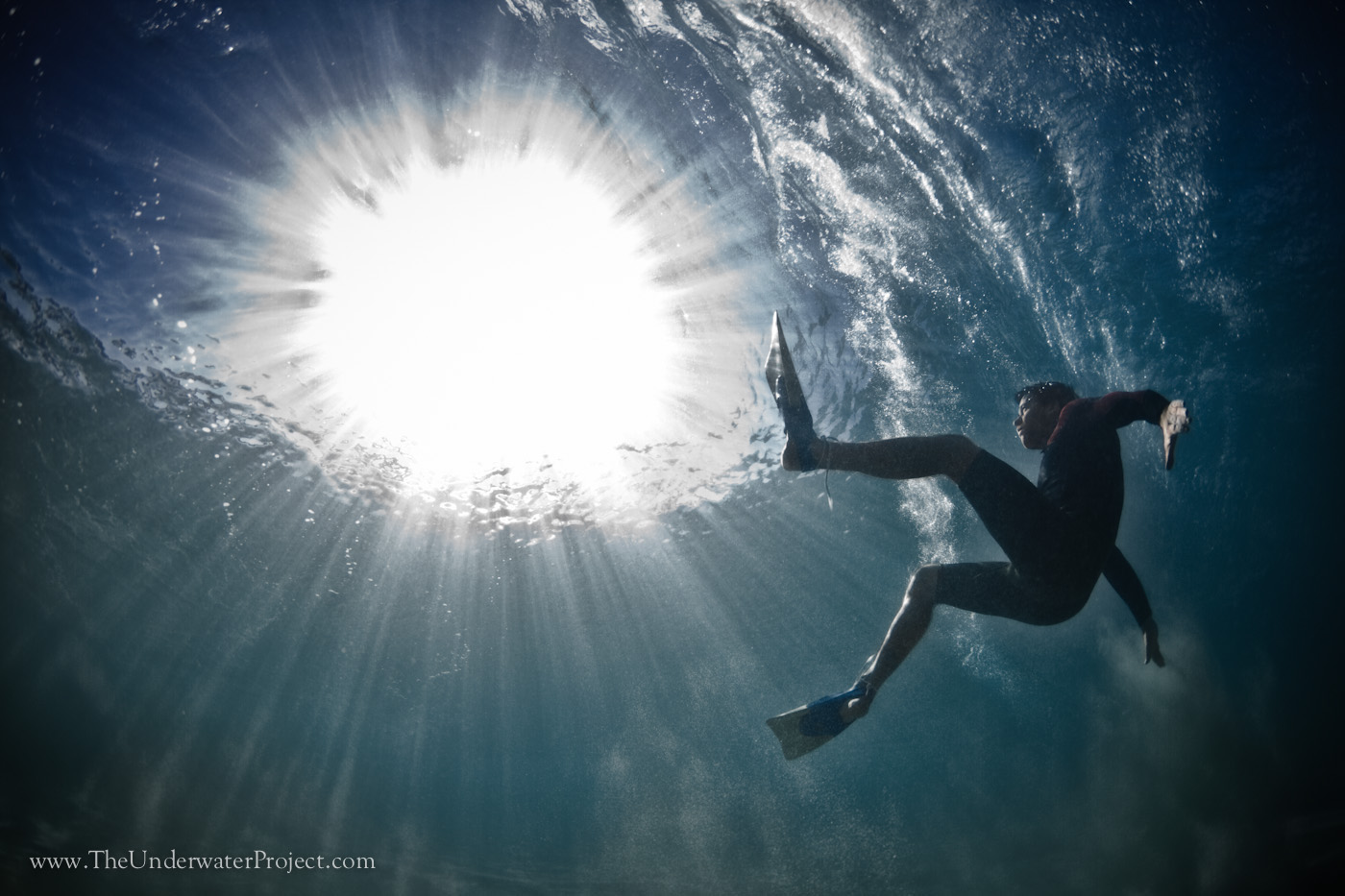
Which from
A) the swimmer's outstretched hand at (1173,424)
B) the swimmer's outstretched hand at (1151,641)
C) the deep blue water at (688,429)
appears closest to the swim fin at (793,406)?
the swimmer's outstretched hand at (1173,424)

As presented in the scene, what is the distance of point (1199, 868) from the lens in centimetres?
1650

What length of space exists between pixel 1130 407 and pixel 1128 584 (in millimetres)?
1828

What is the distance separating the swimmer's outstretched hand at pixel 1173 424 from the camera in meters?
2.82

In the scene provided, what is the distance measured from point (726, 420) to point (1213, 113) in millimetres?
8276

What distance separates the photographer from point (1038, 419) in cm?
388

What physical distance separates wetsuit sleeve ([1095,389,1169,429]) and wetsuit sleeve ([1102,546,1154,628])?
1395 millimetres

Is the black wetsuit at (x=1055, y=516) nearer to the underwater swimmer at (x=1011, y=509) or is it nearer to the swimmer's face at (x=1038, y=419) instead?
the underwater swimmer at (x=1011, y=509)

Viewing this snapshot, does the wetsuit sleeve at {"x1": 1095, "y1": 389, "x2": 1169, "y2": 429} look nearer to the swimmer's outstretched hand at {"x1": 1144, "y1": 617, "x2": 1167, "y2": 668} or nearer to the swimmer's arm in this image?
the swimmer's arm

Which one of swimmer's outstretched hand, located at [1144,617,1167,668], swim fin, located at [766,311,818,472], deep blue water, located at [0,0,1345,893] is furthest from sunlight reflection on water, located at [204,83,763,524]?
swimmer's outstretched hand, located at [1144,617,1167,668]

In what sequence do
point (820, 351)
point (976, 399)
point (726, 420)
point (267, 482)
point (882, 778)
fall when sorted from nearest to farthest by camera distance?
point (820, 351) < point (976, 399) < point (726, 420) < point (267, 482) < point (882, 778)

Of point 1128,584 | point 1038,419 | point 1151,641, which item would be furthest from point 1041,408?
point 1151,641

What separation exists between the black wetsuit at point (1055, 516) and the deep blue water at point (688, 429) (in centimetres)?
499

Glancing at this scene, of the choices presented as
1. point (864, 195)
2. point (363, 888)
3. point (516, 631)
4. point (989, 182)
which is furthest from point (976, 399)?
point (363, 888)

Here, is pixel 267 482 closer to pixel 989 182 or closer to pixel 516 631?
pixel 516 631
